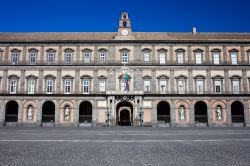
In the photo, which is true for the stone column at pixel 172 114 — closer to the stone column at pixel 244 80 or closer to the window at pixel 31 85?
the stone column at pixel 244 80

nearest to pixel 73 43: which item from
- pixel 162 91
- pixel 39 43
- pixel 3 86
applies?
pixel 39 43

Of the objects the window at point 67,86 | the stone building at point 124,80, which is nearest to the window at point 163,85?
the stone building at point 124,80

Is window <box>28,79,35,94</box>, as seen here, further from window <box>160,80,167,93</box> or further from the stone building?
window <box>160,80,167,93</box>

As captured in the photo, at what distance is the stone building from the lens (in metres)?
36.8

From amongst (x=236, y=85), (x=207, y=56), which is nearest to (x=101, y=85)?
(x=207, y=56)

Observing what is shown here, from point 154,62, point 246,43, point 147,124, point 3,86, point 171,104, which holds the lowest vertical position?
point 147,124

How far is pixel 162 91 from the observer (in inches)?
1473

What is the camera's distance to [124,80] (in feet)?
123

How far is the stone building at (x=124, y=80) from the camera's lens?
3684 cm

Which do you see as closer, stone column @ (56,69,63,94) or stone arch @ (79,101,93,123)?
stone column @ (56,69,63,94)

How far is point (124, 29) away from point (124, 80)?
27.4 feet

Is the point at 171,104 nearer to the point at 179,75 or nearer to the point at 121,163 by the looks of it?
the point at 179,75

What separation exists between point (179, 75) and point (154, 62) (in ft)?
14.1

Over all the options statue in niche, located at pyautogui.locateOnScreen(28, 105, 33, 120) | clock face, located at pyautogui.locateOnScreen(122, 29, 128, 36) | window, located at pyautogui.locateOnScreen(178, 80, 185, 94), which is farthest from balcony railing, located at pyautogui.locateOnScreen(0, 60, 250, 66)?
statue in niche, located at pyautogui.locateOnScreen(28, 105, 33, 120)
